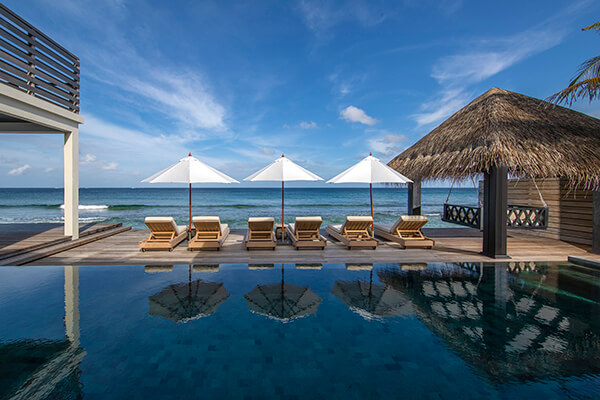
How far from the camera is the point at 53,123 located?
653 centimetres

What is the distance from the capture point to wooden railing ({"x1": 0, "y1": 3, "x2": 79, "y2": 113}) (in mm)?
5461

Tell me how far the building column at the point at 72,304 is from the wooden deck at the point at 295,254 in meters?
0.52

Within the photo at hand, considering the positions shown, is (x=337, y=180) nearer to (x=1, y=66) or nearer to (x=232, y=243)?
(x=232, y=243)

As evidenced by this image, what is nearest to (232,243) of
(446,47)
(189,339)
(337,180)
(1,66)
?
(337,180)

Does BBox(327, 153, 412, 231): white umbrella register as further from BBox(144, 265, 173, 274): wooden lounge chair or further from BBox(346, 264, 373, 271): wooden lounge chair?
BBox(144, 265, 173, 274): wooden lounge chair

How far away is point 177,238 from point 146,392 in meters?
5.20

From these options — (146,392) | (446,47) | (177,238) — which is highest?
(446,47)

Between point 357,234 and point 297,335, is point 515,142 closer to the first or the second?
point 357,234

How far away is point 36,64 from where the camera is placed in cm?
623

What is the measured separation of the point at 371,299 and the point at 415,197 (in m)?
6.26

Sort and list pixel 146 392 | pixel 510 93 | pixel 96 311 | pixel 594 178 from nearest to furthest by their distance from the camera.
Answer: pixel 146 392
pixel 96 311
pixel 594 178
pixel 510 93

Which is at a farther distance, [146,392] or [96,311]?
[96,311]

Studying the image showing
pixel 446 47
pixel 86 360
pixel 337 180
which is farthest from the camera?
pixel 446 47

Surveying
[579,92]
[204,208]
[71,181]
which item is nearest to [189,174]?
[71,181]
